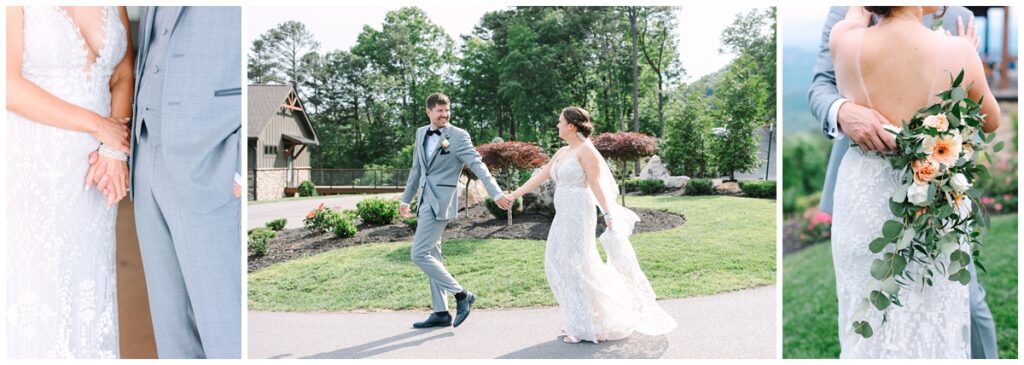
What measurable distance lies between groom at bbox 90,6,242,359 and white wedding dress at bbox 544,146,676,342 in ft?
5.75

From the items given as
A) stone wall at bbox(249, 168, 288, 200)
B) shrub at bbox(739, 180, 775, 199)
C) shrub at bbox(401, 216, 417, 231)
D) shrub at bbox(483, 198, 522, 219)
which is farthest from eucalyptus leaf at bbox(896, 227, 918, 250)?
stone wall at bbox(249, 168, 288, 200)

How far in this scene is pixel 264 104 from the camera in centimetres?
431

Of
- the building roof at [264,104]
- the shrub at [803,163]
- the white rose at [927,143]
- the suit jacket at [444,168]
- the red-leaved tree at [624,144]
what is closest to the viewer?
the white rose at [927,143]

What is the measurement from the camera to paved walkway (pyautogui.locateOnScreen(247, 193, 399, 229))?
14.9 ft

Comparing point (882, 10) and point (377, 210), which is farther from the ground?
point (882, 10)

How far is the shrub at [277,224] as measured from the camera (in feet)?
15.2

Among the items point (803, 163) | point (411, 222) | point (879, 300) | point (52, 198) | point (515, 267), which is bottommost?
point (515, 267)

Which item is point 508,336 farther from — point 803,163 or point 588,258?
point 803,163

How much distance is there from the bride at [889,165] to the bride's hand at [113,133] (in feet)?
9.87

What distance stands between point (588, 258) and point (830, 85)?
1607mm

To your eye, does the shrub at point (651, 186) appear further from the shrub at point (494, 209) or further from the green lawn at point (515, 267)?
the shrub at point (494, 209)

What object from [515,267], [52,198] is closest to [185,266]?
[52,198]

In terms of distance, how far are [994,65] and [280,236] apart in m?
6.07

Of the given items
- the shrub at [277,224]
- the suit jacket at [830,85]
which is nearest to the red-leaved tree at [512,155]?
the shrub at [277,224]
